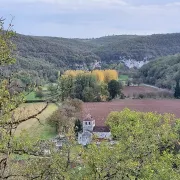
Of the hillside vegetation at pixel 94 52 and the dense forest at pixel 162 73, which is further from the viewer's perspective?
the hillside vegetation at pixel 94 52

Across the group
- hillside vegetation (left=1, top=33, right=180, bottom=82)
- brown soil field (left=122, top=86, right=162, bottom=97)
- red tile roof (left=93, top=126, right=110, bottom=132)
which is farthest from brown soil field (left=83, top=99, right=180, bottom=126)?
hillside vegetation (left=1, top=33, right=180, bottom=82)

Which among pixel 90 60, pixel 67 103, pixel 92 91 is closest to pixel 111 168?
pixel 67 103

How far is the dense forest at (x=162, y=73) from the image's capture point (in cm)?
6512

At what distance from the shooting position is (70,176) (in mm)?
9586

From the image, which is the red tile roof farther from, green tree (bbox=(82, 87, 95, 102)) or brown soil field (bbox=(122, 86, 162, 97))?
brown soil field (bbox=(122, 86, 162, 97))

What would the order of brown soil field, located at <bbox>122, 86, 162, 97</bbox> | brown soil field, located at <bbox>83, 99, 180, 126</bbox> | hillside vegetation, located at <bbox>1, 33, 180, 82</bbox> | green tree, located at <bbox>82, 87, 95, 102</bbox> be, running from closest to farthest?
brown soil field, located at <bbox>83, 99, 180, 126</bbox>, green tree, located at <bbox>82, 87, 95, 102</bbox>, brown soil field, located at <bbox>122, 86, 162, 97</bbox>, hillside vegetation, located at <bbox>1, 33, 180, 82</bbox>

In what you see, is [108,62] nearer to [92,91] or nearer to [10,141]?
[92,91]

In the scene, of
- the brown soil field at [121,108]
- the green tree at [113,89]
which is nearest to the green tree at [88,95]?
the brown soil field at [121,108]

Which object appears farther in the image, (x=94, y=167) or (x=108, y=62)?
(x=108, y=62)

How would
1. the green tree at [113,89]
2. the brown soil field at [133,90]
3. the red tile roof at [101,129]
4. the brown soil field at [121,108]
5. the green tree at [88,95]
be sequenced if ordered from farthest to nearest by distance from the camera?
the brown soil field at [133,90]
the green tree at [113,89]
the green tree at [88,95]
the brown soil field at [121,108]
the red tile roof at [101,129]

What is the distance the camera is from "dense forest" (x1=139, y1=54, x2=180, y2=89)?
65.1 m

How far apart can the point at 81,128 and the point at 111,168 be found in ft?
86.4

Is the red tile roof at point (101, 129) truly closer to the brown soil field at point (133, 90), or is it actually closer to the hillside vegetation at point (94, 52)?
the brown soil field at point (133, 90)

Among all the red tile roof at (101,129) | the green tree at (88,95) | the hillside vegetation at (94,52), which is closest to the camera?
the red tile roof at (101,129)
